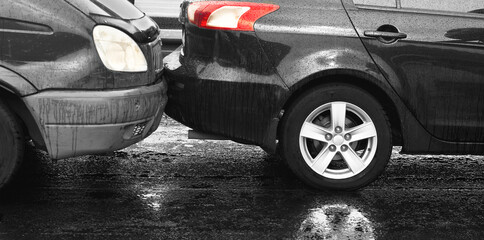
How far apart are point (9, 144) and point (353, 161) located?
2173 mm

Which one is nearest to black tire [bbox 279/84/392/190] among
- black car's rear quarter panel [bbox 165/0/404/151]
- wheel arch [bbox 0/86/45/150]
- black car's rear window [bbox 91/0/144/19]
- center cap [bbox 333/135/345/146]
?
center cap [bbox 333/135/345/146]

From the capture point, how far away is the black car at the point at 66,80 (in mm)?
4473

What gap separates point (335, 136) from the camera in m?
5.08

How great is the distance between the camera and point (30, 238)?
4133 mm

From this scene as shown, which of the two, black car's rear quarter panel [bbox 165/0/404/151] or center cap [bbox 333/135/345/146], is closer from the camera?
black car's rear quarter panel [bbox 165/0/404/151]

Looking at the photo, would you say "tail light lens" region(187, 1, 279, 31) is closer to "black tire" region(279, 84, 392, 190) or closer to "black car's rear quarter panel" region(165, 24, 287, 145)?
"black car's rear quarter panel" region(165, 24, 287, 145)

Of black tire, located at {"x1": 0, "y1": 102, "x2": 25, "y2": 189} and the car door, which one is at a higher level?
A: the car door

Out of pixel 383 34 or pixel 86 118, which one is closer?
pixel 86 118

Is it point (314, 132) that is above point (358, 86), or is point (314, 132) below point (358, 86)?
below

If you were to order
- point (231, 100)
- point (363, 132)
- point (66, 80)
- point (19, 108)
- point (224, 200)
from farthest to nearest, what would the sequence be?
point (363, 132) → point (231, 100) → point (224, 200) → point (19, 108) → point (66, 80)

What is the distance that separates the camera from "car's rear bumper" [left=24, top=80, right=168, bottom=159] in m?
4.50

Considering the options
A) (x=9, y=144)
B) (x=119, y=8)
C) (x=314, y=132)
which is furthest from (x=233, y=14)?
(x=9, y=144)

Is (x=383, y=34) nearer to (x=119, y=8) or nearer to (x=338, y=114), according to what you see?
(x=338, y=114)

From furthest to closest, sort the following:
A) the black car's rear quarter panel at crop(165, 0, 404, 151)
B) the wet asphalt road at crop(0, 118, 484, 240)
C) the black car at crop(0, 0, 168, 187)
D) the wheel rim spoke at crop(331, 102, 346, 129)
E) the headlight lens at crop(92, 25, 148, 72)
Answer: the wheel rim spoke at crop(331, 102, 346, 129) → the black car's rear quarter panel at crop(165, 0, 404, 151) → the headlight lens at crop(92, 25, 148, 72) → the black car at crop(0, 0, 168, 187) → the wet asphalt road at crop(0, 118, 484, 240)
